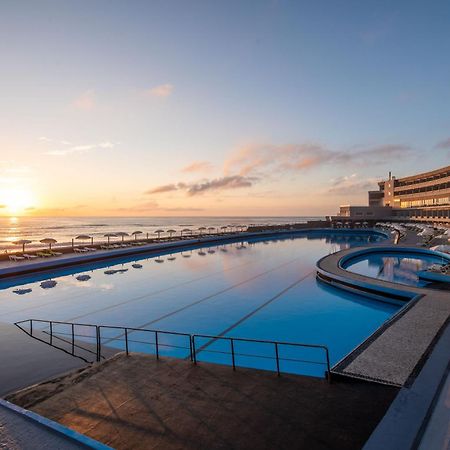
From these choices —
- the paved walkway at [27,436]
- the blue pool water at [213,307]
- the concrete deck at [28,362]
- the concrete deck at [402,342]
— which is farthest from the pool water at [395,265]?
the paved walkway at [27,436]

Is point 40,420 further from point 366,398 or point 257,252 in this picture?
point 257,252

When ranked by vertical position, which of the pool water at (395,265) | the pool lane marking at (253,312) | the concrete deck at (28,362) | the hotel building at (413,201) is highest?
the hotel building at (413,201)

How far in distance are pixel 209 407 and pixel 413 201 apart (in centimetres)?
7683

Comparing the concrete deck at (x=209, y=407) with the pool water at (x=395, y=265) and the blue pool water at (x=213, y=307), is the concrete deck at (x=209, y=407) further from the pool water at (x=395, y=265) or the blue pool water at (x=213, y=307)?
the pool water at (x=395, y=265)

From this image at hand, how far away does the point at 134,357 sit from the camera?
806 cm

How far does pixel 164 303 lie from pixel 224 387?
11.0 meters

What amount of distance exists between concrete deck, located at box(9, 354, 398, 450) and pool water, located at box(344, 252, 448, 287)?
612 inches

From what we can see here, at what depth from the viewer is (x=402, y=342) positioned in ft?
28.9

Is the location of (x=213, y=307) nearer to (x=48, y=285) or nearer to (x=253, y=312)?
(x=253, y=312)

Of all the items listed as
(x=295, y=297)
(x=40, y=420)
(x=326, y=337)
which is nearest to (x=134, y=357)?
(x=40, y=420)

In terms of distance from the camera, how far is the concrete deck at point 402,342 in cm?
696

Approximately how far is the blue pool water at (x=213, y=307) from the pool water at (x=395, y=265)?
3.67 meters

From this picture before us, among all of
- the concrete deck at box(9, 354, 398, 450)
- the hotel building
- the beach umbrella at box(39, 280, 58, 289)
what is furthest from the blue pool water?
the hotel building

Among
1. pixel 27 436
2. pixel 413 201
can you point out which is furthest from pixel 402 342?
pixel 413 201
